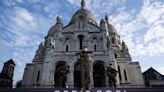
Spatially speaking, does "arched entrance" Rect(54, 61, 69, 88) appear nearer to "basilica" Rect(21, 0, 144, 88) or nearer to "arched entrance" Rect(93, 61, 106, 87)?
"basilica" Rect(21, 0, 144, 88)

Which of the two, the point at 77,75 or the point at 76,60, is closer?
the point at 76,60

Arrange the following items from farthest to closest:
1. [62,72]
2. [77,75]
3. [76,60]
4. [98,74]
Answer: [98,74] → [77,75] → [76,60] → [62,72]

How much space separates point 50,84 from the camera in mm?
28938

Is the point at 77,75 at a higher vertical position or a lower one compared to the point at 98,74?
lower

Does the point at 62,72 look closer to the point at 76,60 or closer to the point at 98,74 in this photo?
the point at 76,60

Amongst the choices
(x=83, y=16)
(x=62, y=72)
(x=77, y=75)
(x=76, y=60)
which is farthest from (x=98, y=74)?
(x=83, y=16)

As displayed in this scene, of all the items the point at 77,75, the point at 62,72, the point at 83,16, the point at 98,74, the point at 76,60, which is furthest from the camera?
the point at 83,16

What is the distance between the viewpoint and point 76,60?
3083cm

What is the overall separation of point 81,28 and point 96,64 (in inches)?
357

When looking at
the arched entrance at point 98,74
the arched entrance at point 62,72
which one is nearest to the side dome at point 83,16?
the arched entrance at point 98,74

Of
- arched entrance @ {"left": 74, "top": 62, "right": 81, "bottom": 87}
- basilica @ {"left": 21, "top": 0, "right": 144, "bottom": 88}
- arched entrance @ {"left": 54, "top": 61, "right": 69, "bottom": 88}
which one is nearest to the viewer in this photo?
arched entrance @ {"left": 54, "top": 61, "right": 69, "bottom": 88}

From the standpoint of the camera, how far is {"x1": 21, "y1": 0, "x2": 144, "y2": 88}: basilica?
99.0ft

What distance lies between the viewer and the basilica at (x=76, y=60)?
30.2 m

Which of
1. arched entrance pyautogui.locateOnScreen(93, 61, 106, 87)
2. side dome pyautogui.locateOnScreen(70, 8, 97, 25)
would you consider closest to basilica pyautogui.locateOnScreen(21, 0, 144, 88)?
arched entrance pyautogui.locateOnScreen(93, 61, 106, 87)
